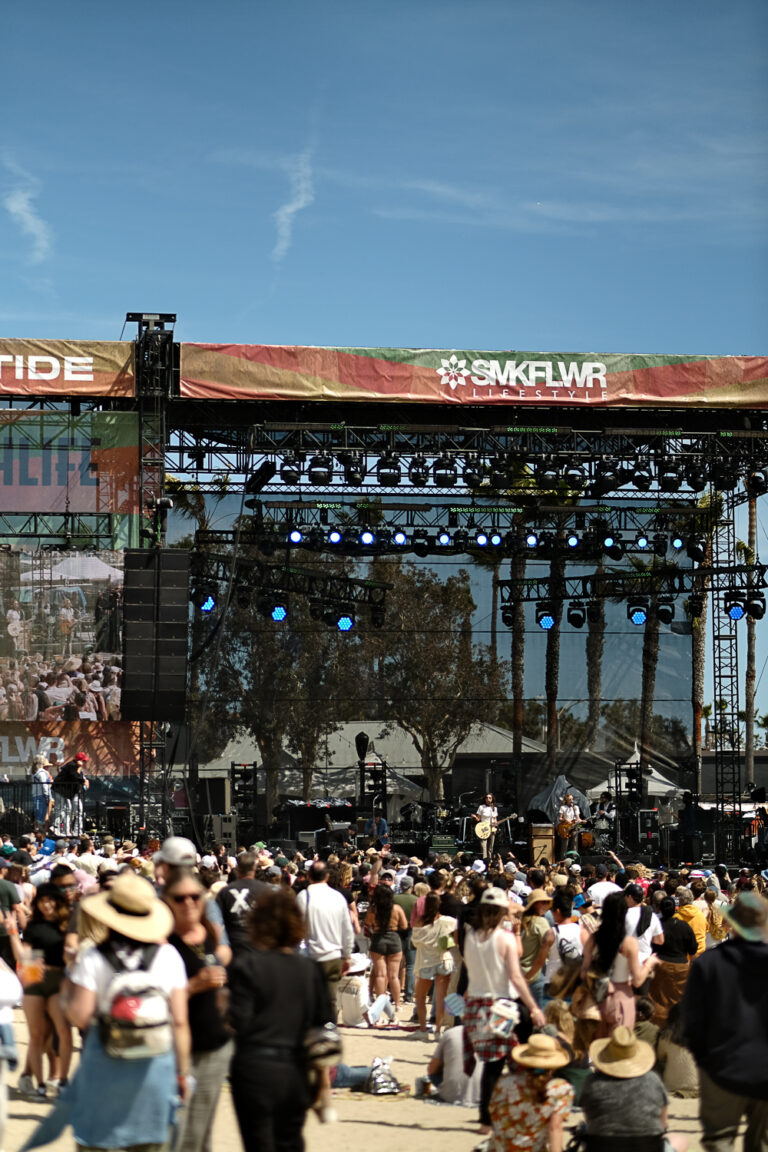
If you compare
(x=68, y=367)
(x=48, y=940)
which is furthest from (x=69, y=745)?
(x=48, y=940)

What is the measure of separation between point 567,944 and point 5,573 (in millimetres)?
18887

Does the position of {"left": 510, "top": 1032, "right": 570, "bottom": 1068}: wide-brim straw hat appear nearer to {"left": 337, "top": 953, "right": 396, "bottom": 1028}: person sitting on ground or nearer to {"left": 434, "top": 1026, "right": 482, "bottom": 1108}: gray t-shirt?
{"left": 434, "top": 1026, "right": 482, "bottom": 1108}: gray t-shirt

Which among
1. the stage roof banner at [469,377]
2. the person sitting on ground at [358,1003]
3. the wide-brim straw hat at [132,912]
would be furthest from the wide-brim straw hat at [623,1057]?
the stage roof banner at [469,377]

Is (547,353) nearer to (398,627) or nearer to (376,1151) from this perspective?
(398,627)

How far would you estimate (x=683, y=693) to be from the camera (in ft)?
114

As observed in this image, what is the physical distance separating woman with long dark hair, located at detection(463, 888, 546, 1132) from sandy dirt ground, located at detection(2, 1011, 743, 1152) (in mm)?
491

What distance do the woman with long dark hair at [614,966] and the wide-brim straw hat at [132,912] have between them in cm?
362

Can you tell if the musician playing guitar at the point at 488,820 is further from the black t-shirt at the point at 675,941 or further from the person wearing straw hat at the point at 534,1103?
the person wearing straw hat at the point at 534,1103

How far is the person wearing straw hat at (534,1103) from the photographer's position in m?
7.27

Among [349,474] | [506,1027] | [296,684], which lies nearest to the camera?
[506,1027]

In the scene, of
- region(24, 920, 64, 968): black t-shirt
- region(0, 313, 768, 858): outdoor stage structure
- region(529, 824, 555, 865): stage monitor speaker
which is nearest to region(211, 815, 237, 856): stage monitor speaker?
region(0, 313, 768, 858): outdoor stage structure

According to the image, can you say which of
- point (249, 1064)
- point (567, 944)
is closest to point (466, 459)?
point (567, 944)

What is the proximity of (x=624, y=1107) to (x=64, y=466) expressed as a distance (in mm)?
22999

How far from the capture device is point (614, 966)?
8500 mm
